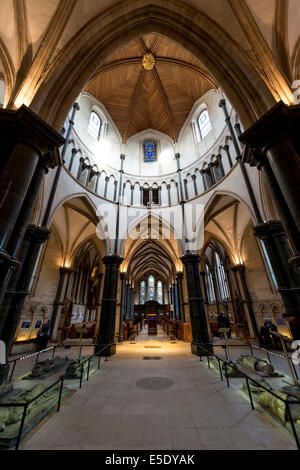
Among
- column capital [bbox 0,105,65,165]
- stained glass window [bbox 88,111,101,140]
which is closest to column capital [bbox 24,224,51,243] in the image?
column capital [bbox 0,105,65,165]

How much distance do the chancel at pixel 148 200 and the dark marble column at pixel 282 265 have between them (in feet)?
0.16

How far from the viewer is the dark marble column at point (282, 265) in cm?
545

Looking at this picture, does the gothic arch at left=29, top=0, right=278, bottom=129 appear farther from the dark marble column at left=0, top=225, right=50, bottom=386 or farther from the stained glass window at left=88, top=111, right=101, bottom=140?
the stained glass window at left=88, top=111, right=101, bottom=140

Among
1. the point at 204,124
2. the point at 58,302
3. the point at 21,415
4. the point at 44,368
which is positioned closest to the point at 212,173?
the point at 204,124

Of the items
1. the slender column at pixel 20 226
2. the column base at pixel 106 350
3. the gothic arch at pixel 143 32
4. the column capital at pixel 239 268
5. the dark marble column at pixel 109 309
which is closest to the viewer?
the slender column at pixel 20 226

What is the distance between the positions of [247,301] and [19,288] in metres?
13.0

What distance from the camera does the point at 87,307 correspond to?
946 inches

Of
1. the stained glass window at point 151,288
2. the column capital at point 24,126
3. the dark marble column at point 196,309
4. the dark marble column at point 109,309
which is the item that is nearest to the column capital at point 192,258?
the dark marble column at point 196,309

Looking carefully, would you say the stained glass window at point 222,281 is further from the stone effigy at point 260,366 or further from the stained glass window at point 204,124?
the stained glass window at point 204,124

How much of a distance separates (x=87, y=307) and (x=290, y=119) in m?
26.0

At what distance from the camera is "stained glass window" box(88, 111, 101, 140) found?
1341 cm

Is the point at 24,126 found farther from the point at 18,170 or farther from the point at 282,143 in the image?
the point at 282,143
